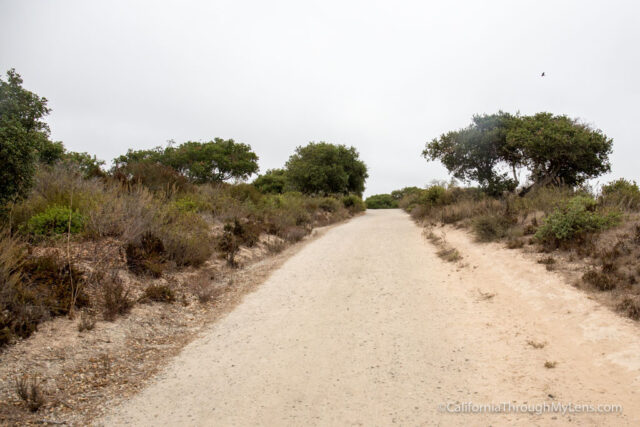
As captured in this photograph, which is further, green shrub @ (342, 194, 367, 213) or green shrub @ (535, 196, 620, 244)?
green shrub @ (342, 194, 367, 213)

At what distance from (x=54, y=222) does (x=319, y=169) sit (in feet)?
88.3

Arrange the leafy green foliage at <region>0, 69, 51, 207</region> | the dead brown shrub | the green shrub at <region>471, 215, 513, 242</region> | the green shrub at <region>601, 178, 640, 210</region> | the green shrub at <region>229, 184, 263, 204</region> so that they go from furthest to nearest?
the green shrub at <region>229, 184, 263, 204</region>
the green shrub at <region>471, 215, 513, 242</region>
the green shrub at <region>601, 178, 640, 210</region>
the dead brown shrub
the leafy green foliage at <region>0, 69, 51, 207</region>

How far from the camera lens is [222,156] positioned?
31953mm

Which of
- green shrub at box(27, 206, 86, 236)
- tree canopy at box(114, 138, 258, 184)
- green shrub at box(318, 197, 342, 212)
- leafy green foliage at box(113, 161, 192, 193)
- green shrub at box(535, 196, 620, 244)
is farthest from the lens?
tree canopy at box(114, 138, 258, 184)

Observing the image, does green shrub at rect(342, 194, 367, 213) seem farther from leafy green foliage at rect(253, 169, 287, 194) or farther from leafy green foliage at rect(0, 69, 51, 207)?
leafy green foliage at rect(0, 69, 51, 207)

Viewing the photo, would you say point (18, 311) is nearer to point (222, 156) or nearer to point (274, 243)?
point (274, 243)

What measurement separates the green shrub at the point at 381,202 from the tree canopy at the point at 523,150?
4269 centimetres

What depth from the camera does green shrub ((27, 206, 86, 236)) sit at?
23.2ft

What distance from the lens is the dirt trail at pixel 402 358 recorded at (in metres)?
3.67

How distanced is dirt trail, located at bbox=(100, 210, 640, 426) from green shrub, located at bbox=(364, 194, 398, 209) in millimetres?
54974

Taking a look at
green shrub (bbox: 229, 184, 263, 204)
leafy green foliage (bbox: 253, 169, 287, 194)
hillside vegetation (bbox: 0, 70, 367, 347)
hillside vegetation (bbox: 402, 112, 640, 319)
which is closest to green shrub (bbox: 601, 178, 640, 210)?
hillside vegetation (bbox: 402, 112, 640, 319)


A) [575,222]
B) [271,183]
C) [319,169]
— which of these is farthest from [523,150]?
[271,183]

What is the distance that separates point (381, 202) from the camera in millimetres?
64312

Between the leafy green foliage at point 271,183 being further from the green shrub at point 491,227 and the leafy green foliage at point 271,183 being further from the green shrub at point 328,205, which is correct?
the green shrub at point 491,227
